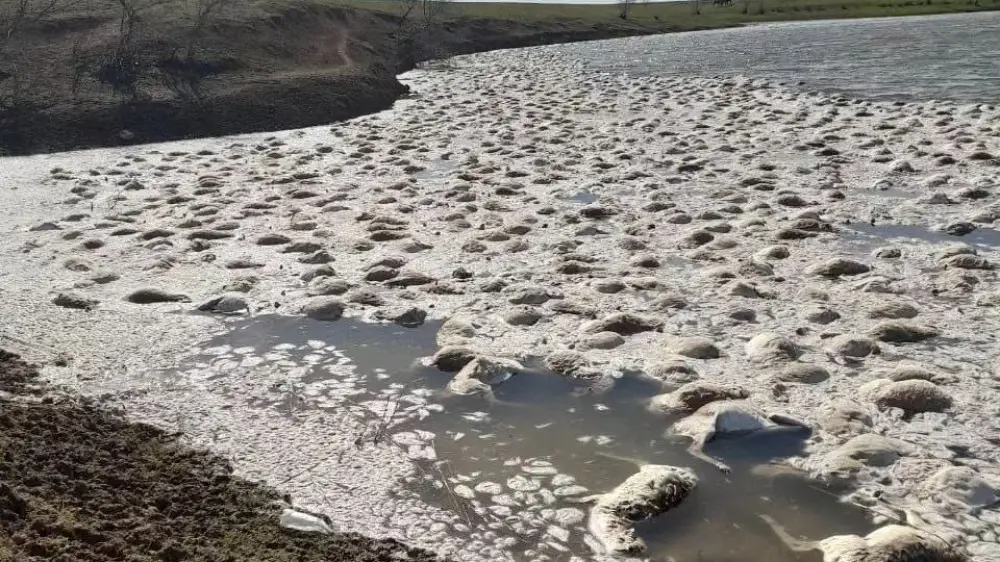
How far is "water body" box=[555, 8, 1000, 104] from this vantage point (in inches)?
782

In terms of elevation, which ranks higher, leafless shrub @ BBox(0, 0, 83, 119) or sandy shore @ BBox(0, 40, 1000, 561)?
leafless shrub @ BBox(0, 0, 83, 119)

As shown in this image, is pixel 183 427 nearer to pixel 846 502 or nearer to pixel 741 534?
pixel 741 534

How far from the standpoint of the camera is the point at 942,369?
15.7ft

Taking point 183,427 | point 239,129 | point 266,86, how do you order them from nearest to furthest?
point 183,427
point 239,129
point 266,86

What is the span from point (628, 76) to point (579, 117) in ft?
35.8

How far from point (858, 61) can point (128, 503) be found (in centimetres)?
3008

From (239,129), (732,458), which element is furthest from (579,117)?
(732,458)

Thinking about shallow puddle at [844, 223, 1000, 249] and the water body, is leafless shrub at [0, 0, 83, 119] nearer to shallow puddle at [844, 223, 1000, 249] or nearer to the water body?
shallow puddle at [844, 223, 1000, 249]

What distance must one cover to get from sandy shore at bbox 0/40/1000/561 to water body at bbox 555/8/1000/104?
6182 millimetres

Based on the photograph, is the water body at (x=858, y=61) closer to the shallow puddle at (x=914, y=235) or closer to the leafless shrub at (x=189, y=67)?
the shallow puddle at (x=914, y=235)

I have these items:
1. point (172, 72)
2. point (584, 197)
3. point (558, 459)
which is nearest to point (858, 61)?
point (172, 72)

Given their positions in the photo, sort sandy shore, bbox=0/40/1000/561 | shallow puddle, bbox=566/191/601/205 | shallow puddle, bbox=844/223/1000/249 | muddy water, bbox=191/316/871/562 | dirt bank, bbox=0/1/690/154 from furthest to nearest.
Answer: dirt bank, bbox=0/1/690/154 → shallow puddle, bbox=566/191/601/205 → shallow puddle, bbox=844/223/1000/249 → sandy shore, bbox=0/40/1000/561 → muddy water, bbox=191/316/871/562

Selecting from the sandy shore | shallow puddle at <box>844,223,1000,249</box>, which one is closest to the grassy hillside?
the sandy shore

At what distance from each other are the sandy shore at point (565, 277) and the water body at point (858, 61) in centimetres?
618
